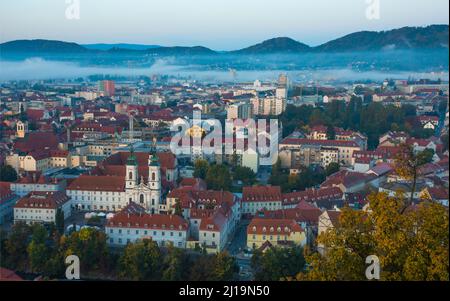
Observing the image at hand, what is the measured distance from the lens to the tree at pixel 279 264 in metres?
6.59

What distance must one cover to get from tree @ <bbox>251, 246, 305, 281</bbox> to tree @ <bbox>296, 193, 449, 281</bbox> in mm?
3763

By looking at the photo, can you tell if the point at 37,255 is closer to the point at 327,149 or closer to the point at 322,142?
the point at 327,149

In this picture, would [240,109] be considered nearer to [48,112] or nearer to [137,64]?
[48,112]

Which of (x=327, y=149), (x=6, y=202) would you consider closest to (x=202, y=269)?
(x=6, y=202)

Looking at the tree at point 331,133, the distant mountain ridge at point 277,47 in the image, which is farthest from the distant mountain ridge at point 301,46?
the tree at point 331,133

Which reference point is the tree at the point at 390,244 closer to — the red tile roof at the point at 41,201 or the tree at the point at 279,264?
the tree at the point at 279,264

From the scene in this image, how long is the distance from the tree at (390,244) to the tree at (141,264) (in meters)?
4.20

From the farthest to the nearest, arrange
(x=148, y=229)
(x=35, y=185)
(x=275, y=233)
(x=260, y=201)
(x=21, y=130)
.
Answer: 1. (x=21, y=130)
2. (x=35, y=185)
3. (x=260, y=201)
4. (x=148, y=229)
5. (x=275, y=233)

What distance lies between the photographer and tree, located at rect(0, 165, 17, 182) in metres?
11.5

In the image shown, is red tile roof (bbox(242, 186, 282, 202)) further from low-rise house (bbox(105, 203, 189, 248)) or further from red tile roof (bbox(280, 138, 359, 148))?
red tile roof (bbox(280, 138, 359, 148))

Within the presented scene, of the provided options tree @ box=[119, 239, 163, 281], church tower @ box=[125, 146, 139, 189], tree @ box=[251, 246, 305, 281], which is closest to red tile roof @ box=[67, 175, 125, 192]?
Answer: church tower @ box=[125, 146, 139, 189]

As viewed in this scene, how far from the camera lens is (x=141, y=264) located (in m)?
6.85

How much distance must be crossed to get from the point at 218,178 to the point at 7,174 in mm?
4226
